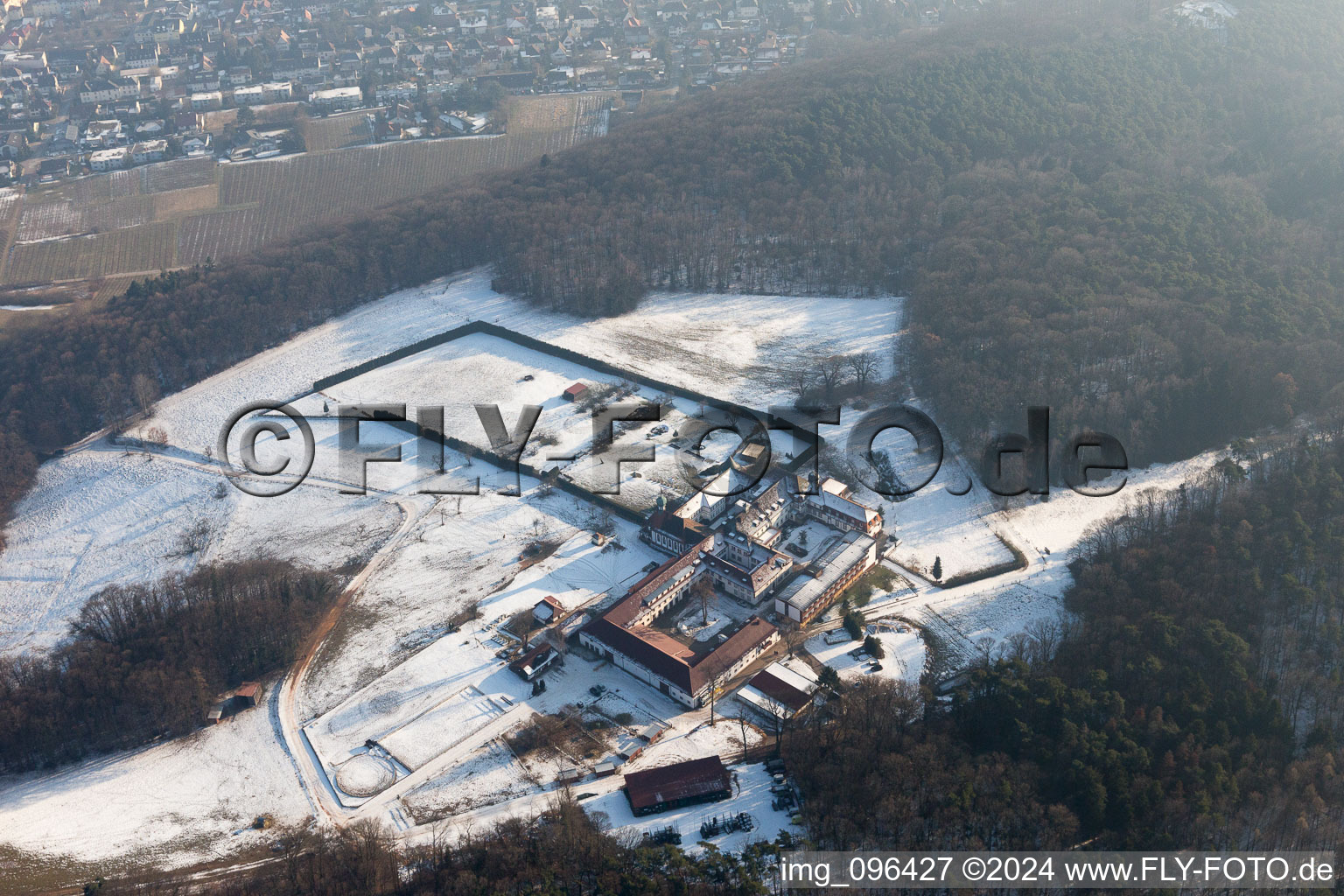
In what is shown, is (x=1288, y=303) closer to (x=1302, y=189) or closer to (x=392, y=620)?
(x=1302, y=189)

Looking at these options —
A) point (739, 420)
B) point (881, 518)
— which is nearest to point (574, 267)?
point (739, 420)

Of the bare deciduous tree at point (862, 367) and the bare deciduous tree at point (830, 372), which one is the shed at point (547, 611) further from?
the bare deciduous tree at point (862, 367)

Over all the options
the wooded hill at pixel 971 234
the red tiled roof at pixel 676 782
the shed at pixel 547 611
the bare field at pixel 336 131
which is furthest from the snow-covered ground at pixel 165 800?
the bare field at pixel 336 131

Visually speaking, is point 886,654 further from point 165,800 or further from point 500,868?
point 165,800

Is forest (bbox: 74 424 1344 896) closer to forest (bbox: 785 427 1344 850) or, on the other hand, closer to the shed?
forest (bbox: 785 427 1344 850)

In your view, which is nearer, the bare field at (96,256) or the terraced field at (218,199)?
the bare field at (96,256)

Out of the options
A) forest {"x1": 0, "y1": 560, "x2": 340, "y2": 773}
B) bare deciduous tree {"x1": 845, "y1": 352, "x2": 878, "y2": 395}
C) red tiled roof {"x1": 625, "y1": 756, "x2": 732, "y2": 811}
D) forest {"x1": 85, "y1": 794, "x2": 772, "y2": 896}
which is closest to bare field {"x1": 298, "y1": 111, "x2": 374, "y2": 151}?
bare deciduous tree {"x1": 845, "y1": 352, "x2": 878, "y2": 395}
